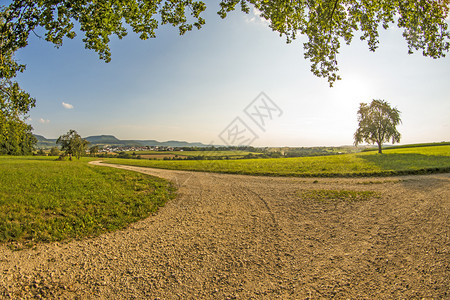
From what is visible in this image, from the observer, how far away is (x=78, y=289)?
378cm

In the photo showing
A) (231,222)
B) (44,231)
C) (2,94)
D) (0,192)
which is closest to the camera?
(44,231)

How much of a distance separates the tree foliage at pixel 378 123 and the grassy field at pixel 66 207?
136ft

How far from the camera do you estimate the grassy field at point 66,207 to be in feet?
19.1

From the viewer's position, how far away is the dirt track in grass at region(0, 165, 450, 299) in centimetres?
369

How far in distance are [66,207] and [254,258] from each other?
7.68 m

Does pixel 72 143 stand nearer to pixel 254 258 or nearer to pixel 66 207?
pixel 66 207

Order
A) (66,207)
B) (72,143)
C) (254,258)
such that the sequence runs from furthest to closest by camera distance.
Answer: (72,143), (66,207), (254,258)

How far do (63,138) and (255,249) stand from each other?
140 ft

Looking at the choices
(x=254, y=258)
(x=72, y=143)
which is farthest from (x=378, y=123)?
(x=72, y=143)

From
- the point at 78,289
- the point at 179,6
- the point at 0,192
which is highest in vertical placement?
the point at 179,6

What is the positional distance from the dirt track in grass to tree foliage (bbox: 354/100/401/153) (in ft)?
120

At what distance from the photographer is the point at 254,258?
472 centimetres

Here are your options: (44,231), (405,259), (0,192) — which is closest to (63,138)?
(0,192)

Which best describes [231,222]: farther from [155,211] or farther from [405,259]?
[405,259]
